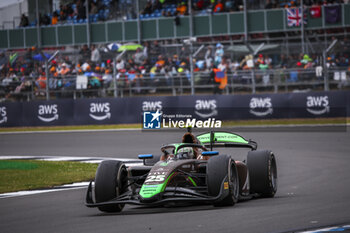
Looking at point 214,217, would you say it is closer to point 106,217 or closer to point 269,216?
point 269,216

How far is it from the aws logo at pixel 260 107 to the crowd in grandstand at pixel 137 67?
848mm

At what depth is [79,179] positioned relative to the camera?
510 inches

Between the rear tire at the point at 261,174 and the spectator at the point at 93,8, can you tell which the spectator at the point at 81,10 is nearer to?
the spectator at the point at 93,8

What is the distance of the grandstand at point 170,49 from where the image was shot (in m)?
25.4

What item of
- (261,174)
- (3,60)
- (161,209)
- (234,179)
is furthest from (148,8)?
(161,209)

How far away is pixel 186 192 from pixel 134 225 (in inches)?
42.1

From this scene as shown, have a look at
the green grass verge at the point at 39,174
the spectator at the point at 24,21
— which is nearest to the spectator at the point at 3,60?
the spectator at the point at 24,21

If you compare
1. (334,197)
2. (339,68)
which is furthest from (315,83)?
(334,197)

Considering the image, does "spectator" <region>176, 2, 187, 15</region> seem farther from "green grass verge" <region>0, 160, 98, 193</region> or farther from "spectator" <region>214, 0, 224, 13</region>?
"green grass verge" <region>0, 160, 98, 193</region>

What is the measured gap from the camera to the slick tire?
27.0ft

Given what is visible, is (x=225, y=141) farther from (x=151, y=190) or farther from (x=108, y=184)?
(x=151, y=190)

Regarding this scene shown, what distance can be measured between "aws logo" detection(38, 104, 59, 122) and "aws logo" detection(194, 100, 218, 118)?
5.91 meters

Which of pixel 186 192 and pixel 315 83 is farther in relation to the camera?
pixel 315 83

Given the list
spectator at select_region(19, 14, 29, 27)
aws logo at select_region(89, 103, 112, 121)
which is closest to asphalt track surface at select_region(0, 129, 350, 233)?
aws logo at select_region(89, 103, 112, 121)
